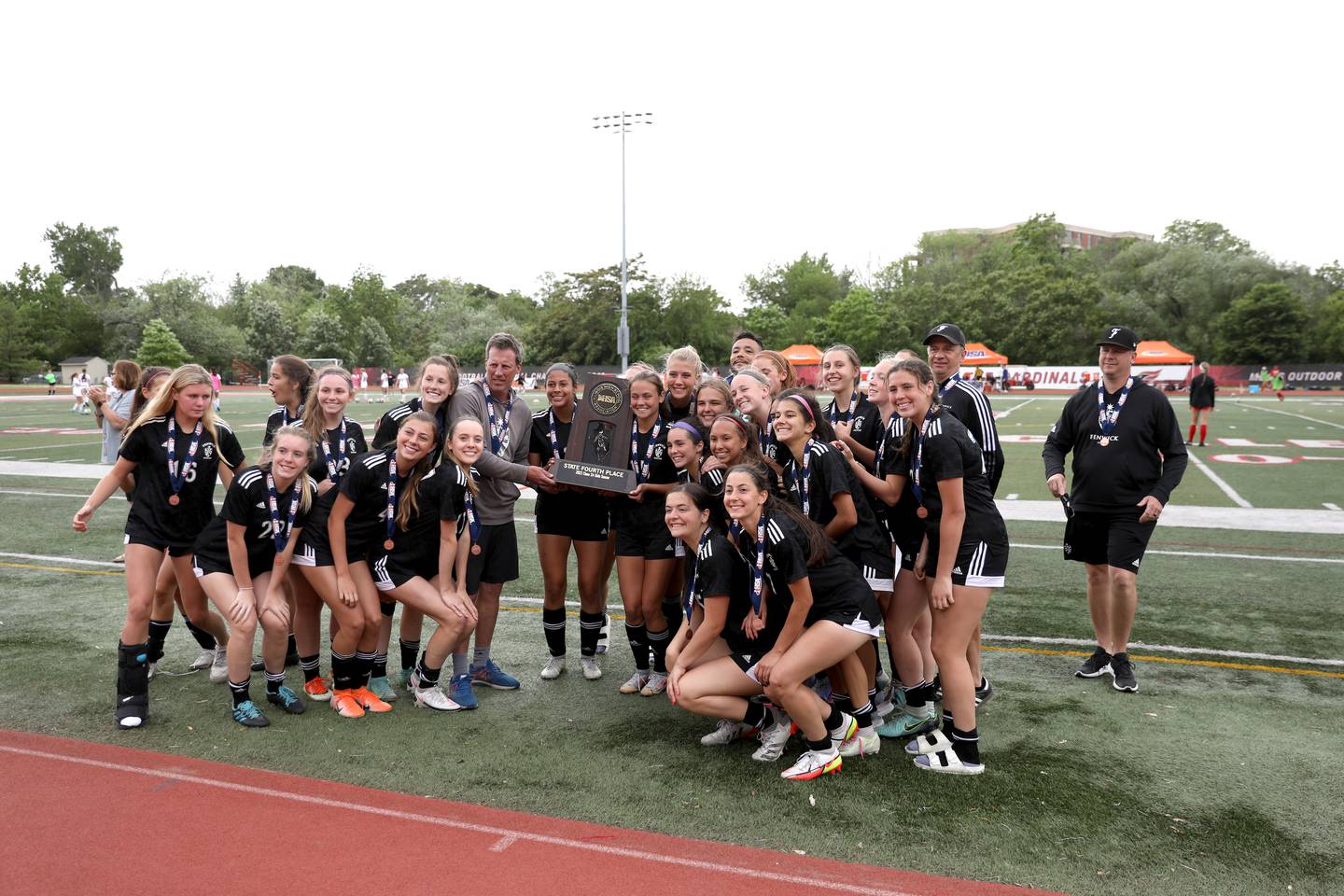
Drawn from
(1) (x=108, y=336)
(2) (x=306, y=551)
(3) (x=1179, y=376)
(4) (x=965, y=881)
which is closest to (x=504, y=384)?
(2) (x=306, y=551)

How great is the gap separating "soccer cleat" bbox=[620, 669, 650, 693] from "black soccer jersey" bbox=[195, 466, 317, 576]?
1.99m

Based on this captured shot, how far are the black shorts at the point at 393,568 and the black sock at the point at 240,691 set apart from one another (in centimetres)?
82

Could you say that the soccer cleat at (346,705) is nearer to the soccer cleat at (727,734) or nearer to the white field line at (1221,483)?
the soccer cleat at (727,734)

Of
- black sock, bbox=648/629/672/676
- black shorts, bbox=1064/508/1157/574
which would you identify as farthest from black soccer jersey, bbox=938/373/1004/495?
black sock, bbox=648/629/672/676

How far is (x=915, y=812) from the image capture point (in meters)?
3.74

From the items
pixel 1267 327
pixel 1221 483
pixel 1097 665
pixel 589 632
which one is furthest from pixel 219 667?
pixel 1267 327

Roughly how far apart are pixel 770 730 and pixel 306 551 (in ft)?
8.43

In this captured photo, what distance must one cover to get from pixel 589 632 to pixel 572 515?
0.77 meters

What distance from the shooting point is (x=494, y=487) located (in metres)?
5.20

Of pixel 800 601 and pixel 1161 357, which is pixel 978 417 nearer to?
pixel 800 601

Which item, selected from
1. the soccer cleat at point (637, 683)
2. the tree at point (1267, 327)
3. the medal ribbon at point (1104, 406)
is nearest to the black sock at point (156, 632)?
the soccer cleat at point (637, 683)

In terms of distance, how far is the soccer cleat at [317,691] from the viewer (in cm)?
508

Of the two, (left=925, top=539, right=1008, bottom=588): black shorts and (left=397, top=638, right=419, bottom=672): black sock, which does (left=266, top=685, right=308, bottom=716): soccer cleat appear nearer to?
(left=397, top=638, right=419, bottom=672): black sock

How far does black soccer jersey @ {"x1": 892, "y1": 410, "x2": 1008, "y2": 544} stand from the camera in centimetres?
402
